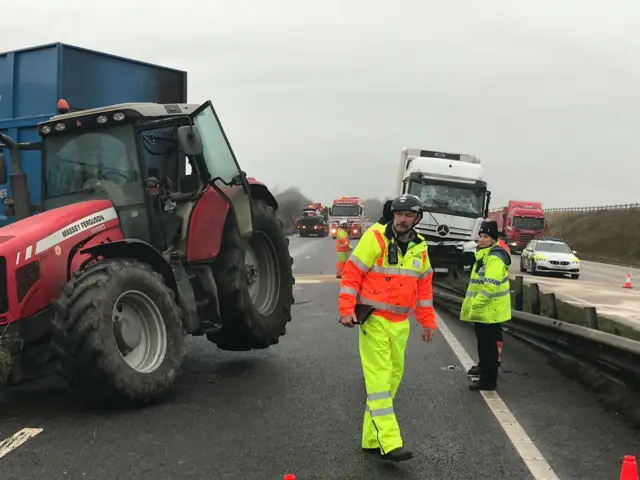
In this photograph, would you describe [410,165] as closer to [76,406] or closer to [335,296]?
[335,296]

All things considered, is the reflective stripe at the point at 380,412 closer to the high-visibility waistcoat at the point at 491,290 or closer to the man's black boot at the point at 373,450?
the man's black boot at the point at 373,450

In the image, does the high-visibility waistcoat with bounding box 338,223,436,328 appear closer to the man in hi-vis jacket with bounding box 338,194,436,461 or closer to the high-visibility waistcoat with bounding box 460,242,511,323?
the man in hi-vis jacket with bounding box 338,194,436,461

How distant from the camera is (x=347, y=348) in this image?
841 cm

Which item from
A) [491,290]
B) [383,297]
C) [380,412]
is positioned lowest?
[380,412]

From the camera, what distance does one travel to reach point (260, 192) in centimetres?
833

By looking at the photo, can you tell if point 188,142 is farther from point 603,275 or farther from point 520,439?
point 603,275

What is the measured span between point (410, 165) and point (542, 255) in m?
8.80

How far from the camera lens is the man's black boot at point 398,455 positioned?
432 cm

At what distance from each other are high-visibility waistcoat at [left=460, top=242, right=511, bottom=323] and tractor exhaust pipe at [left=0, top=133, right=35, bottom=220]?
4.48 m

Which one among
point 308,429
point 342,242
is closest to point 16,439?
point 308,429

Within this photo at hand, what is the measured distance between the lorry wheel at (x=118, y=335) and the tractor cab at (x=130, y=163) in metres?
0.80

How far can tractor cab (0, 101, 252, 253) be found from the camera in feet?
20.6

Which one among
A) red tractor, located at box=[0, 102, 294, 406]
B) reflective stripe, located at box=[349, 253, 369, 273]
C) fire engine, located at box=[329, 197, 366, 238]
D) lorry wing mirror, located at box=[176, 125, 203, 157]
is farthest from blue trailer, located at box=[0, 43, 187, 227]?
fire engine, located at box=[329, 197, 366, 238]

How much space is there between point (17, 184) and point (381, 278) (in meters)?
3.79
